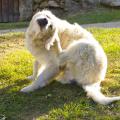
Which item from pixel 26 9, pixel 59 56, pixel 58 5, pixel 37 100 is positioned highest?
pixel 59 56

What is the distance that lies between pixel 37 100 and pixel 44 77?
1.30 feet

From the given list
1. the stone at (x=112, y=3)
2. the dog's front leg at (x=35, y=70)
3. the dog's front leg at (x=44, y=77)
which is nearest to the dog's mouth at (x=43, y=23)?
the dog's front leg at (x=44, y=77)

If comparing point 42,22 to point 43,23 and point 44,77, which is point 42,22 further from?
point 44,77

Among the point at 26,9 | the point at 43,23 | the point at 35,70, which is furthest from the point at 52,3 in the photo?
the point at 43,23

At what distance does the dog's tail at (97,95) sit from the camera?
19.2 ft

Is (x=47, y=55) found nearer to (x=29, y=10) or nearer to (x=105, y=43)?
(x=105, y=43)

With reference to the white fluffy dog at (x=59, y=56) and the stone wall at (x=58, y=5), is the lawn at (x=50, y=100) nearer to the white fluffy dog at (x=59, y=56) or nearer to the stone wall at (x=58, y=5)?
the white fluffy dog at (x=59, y=56)

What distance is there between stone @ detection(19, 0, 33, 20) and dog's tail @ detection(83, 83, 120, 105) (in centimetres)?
1283

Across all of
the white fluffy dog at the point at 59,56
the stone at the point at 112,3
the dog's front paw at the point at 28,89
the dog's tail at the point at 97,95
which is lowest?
the stone at the point at 112,3

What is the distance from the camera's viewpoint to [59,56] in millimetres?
6387

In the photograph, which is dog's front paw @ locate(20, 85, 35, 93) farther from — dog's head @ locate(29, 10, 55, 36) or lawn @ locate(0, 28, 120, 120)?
dog's head @ locate(29, 10, 55, 36)

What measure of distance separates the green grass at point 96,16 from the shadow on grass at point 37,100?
10097mm

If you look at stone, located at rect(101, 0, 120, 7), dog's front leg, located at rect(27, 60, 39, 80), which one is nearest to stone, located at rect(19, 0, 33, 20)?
stone, located at rect(101, 0, 120, 7)

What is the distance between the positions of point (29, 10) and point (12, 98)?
515 inches
